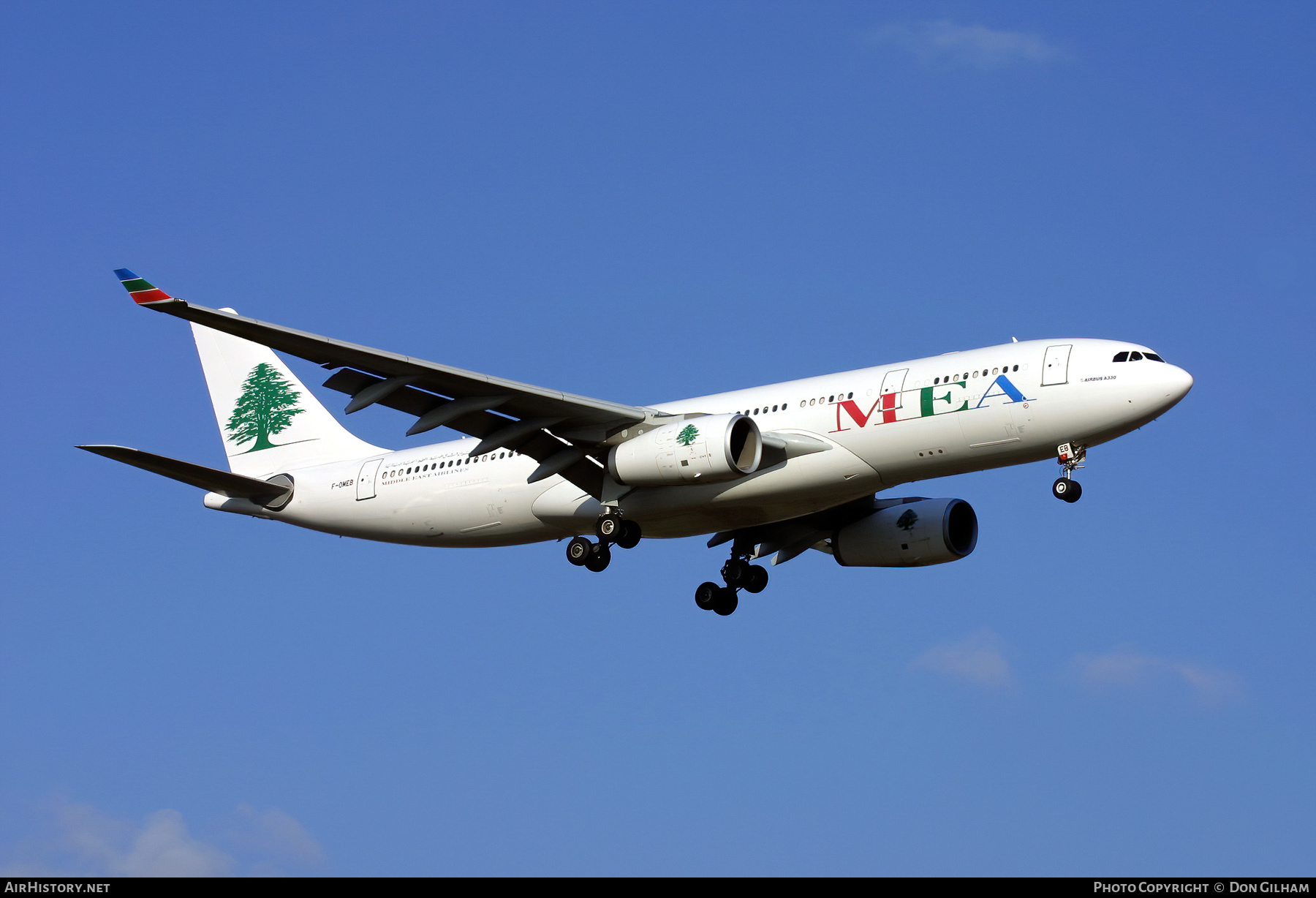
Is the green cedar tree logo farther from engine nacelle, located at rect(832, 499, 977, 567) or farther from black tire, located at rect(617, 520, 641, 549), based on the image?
engine nacelle, located at rect(832, 499, 977, 567)

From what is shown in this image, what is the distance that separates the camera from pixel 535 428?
3206 centimetres

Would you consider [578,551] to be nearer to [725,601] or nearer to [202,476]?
[725,601]

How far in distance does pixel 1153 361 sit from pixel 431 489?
53.3 feet

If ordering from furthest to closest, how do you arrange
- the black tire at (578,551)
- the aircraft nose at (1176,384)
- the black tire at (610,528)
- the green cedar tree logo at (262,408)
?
the green cedar tree logo at (262,408), the black tire at (578,551), the black tire at (610,528), the aircraft nose at (1176,384)

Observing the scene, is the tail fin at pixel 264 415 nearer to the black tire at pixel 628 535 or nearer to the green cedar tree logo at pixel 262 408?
the green cedar tree logo at pixel 262 408

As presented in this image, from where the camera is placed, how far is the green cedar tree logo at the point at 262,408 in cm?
4103

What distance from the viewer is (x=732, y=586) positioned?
3747 centimetres

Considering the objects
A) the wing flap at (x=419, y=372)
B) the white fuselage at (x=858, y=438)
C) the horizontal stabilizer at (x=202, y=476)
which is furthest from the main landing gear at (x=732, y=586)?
the horizontal stabilizer at (x=202, y=476)

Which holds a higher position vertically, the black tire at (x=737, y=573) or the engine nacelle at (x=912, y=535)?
the engine nacelle at (x=912, y=535)

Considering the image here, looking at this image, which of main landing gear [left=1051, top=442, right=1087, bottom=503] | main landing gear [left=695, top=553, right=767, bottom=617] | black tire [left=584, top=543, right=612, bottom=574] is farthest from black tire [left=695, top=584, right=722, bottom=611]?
main landing gear [left=1051, top=442, right=1087, bottom=503]

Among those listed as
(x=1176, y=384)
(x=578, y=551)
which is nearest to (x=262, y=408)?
(x=578, y=551)

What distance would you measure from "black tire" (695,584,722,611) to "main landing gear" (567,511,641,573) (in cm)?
464

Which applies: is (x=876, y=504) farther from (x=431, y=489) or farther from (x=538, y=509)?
(x=431, y=489)

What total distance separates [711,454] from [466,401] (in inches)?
202
